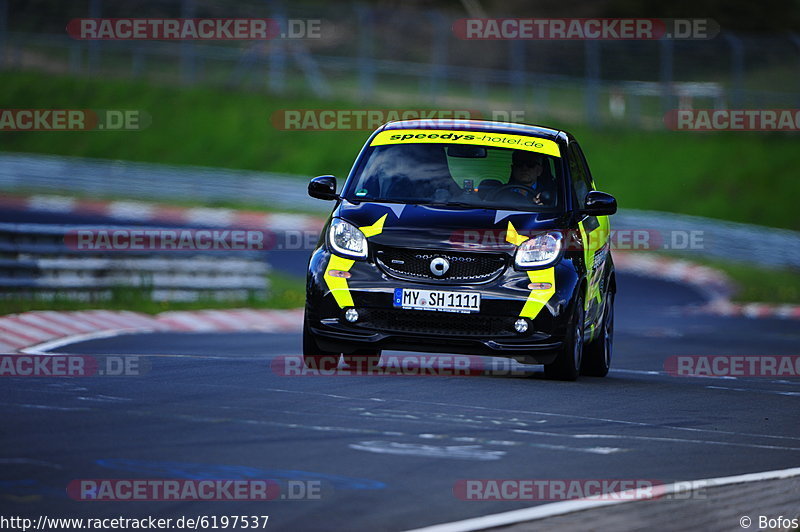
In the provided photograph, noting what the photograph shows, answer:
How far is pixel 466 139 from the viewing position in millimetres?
11531

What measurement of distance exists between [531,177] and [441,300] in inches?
60.8

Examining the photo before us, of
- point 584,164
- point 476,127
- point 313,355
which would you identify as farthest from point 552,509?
point 584,164

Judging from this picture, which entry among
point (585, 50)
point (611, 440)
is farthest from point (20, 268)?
point (585, 50)

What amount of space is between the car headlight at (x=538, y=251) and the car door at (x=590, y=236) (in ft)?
1.55

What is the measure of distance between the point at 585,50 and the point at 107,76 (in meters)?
13.3

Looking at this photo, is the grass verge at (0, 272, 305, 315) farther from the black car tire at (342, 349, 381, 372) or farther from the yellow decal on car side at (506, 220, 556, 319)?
the yellow decal on car side at (506, 220, 556, 319)

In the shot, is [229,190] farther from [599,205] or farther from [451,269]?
[451,269]

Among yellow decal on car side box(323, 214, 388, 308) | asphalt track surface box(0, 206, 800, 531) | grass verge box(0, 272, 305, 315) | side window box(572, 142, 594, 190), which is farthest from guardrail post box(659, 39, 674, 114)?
yellow decal on car side box(323, 214, 388, 308)

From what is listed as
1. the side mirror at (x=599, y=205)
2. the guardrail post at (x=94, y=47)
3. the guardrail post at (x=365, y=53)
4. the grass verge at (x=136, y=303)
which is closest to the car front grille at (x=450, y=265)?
the side mirror at (x=599, y=205)

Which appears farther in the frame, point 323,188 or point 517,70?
point 517,70

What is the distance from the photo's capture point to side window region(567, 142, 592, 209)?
1153 cm

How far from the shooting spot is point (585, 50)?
40562mm

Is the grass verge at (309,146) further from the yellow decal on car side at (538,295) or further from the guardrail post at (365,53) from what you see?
the yellow decal on car side at (538,295)

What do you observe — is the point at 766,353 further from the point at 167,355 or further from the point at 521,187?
the point at 167,355
